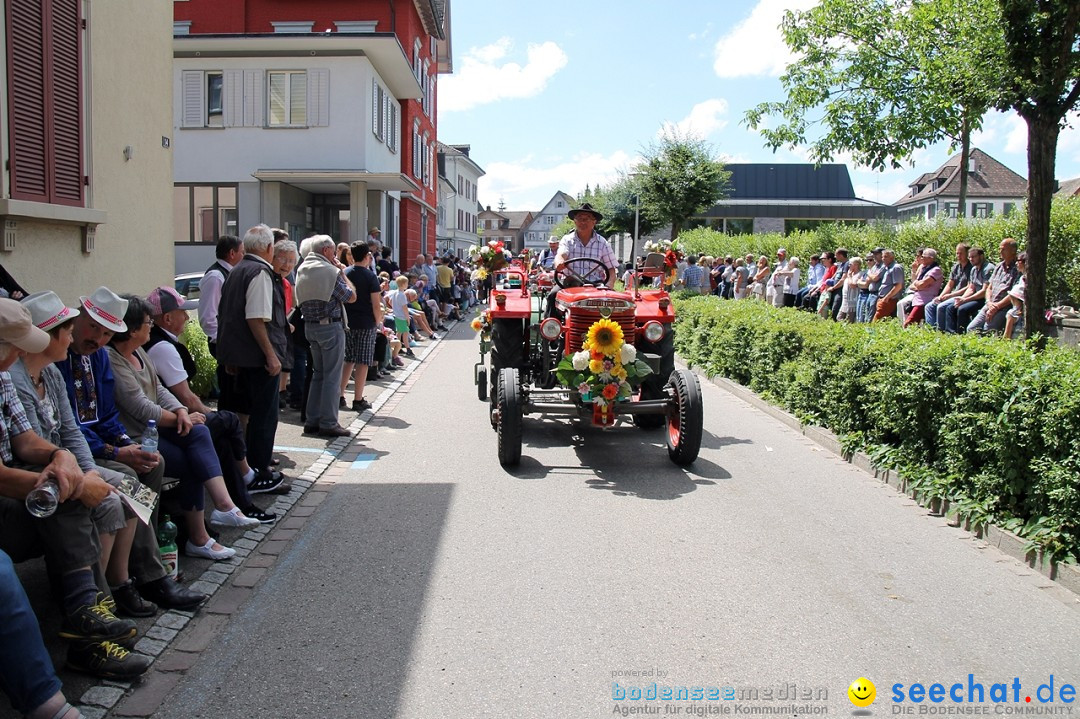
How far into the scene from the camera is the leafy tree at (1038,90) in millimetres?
8094

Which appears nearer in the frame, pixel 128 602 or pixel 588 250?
pixel 128 602

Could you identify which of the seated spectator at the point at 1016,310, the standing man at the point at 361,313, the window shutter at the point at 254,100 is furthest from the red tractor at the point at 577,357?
the window shutter at the point at 254,100

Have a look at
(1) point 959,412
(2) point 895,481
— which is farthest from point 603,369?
(1) point 959,412

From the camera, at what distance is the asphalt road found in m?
3.84

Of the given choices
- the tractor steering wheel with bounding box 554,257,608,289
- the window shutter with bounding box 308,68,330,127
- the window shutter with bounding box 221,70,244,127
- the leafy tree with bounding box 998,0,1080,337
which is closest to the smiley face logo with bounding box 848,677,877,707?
the leafy tree with bounding box 998,0,1080,337

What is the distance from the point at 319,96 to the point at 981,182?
2667 inches

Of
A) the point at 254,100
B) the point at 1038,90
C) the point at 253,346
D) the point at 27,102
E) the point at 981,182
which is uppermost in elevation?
the point at 981,182

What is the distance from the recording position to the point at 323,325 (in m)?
8.91

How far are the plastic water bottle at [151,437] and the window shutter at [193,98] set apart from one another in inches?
882

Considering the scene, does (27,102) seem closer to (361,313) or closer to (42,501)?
(361,313)

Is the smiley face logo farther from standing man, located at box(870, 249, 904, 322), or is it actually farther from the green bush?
standing man, located at box(870, 249, 904, 322)

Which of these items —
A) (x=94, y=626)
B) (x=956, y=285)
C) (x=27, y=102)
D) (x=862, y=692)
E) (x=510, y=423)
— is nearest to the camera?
(x=862, y=692)

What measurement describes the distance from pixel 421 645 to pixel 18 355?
7.46ft

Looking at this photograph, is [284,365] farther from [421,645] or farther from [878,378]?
[878,378]
